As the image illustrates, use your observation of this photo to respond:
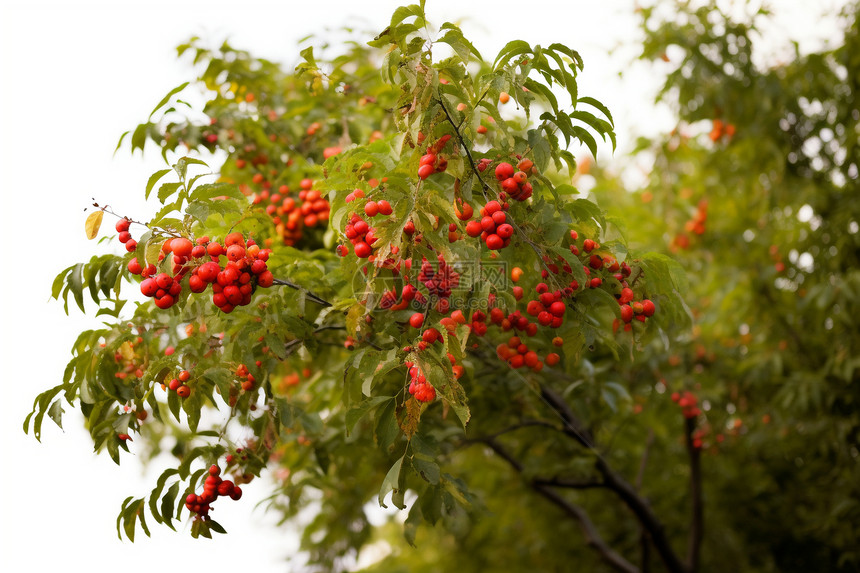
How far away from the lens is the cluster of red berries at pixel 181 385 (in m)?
2.47

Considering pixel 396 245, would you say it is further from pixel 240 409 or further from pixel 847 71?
pixel 847 71

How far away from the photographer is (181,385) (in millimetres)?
2498

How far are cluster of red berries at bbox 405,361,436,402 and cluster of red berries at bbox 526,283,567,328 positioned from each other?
1.76 feet

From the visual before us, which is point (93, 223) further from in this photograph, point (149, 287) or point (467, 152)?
point (467, 152)

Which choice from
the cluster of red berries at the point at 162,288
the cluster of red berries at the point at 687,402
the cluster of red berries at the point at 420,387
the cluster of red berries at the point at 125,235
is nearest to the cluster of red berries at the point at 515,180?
the cluster of red berries at the point at 420,387

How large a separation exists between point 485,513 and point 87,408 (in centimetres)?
208

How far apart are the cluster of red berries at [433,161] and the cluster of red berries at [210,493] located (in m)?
1.45

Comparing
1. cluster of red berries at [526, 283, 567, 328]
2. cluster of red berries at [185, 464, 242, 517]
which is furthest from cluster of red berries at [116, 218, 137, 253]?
cluster of red berries at [526, 283, 567, 328]

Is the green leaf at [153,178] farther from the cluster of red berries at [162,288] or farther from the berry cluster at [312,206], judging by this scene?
the berry cluster at [312,206]

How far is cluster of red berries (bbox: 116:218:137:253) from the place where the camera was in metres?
2.36

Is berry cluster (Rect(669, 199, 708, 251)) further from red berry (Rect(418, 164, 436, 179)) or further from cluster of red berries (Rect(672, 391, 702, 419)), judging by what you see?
red berry (Rect(418, 164, 436, 179))

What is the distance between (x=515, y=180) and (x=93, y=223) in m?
1.43

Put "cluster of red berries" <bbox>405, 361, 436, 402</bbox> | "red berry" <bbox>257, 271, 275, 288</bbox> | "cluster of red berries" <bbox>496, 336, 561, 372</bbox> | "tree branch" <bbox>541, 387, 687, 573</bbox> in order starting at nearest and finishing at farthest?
"cluster of red berries" <bbox>405, 361, 436, 402</bbox> → "red berry" <bbox>257, 271, 275, 288</bbox> → "cluster of red berries" <bbox>496, 336, 561, 372</bbox> → "tree branch" <bbox>541, 387, 687, 573</bbox>

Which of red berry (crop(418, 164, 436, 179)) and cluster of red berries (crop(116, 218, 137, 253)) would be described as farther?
cluster of red berries (crop(116, 218, 137, 253))
